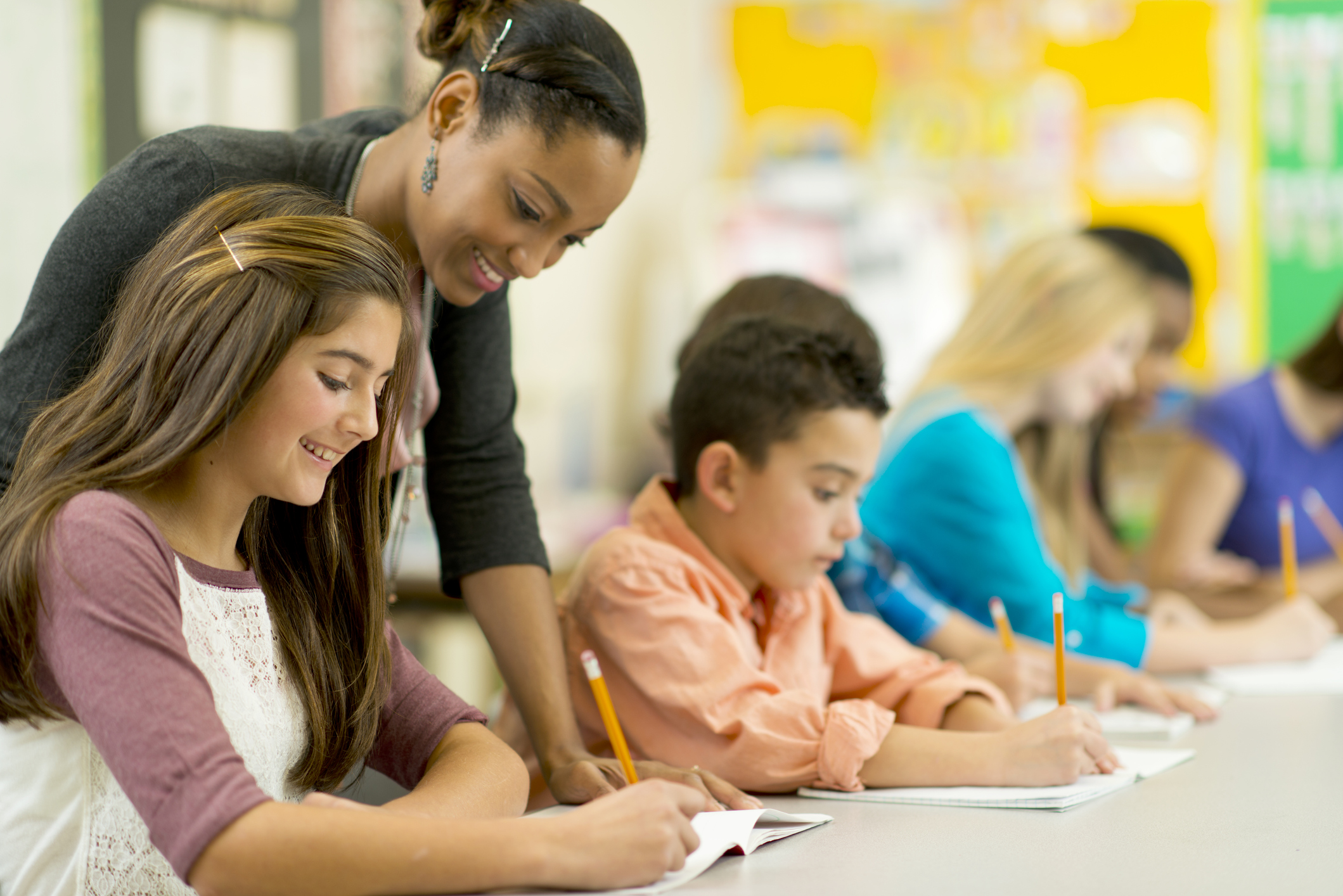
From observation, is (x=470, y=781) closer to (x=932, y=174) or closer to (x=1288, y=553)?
(x=1288, y=553)

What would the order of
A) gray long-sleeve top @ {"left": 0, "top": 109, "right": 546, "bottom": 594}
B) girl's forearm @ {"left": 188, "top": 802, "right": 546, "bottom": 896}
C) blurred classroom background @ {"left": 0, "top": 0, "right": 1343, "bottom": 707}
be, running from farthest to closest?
blurred classroom background @ {"left": 0, "top": 0, "right": 1343, "bottom": 707}, gray long-sleeve top @ {"left": 0, "top": 109, "right": 546, "bottom": 594}, girl's forearm @ {"left": 188, "top": 802, "right": 546, "bottom": 896}

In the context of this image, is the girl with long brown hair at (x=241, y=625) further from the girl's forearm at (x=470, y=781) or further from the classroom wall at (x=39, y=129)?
the classroom wall at (x=39, y=129)

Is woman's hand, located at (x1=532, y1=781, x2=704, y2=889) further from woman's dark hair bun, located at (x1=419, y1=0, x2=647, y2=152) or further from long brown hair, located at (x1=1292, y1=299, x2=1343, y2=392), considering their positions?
long brown hair, located at (x1=1292, y1=299, x2=1343, y2=392)

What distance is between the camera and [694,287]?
4078 millimetres

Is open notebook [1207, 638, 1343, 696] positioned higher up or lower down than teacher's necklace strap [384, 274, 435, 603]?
lower down

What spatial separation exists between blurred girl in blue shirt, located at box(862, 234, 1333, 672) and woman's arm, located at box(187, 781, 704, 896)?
90 centimetres

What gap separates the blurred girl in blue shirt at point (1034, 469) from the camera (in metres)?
1.58

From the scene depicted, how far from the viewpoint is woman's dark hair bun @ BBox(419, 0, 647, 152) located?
0.99m

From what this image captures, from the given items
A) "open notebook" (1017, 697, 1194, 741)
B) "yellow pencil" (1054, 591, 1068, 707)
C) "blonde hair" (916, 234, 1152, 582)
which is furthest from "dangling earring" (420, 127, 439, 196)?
"blonde hair" (916, 234, 1152, 582)

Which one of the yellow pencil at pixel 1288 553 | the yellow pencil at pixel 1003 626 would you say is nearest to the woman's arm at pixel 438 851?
the yellow pencil at pixel 1003 626

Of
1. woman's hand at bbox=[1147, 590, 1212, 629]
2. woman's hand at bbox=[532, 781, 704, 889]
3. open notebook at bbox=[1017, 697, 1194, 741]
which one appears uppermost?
woman's hand at bbox=[532, 781, 704, 889]

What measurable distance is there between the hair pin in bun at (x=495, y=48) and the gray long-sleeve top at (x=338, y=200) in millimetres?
93

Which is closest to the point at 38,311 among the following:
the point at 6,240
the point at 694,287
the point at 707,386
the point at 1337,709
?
the point at 707,386

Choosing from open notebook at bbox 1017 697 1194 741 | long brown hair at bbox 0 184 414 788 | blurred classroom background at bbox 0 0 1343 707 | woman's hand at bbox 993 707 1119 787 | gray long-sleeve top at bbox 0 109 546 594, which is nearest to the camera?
long brown hair at bbox 0 184 414 788
